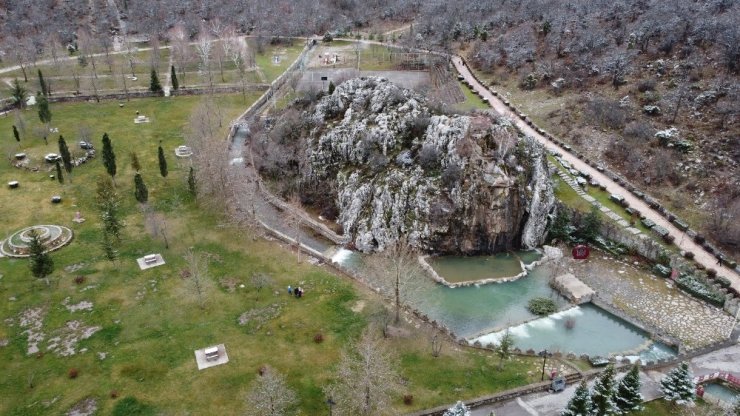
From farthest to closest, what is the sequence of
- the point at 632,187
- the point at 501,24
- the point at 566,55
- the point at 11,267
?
the point at 501,24, the point at 566,55, the point at 632,187, the point at 11,267

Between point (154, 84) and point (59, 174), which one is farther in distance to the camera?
point (154, 84)

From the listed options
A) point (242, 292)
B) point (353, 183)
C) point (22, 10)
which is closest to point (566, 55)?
point (353, 183)

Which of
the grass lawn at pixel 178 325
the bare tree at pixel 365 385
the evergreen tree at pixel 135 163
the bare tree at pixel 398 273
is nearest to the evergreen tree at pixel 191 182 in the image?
the grass lawn at pixel 178 325

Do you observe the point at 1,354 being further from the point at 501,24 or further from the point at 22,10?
the point at 22,10

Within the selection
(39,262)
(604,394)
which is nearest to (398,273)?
(604,394)

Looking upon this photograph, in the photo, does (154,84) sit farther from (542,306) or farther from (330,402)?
(330,402)

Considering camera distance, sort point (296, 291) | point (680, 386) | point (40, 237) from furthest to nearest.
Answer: point (40, 237) < point (296, 291) < point (680, 386)
